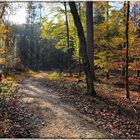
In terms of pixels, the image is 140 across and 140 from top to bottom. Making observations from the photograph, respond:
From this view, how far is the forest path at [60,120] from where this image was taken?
940cm

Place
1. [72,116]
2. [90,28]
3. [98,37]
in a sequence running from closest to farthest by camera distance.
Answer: [72,116]
[90,28]
[98,37]

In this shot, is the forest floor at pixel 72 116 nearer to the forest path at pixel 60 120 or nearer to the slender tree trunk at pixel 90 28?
the forest path at pixel 60 120

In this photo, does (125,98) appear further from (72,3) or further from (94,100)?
(72,3)

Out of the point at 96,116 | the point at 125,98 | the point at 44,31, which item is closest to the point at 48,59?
the point at 44,31

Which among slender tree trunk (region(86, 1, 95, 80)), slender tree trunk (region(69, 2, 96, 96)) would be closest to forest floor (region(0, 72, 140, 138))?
slender tree trunk (region(69, 2, 96, 96))

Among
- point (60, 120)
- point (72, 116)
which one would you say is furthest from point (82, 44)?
point (60, 120)

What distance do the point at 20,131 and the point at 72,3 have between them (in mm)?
7066

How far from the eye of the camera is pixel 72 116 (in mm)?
11258

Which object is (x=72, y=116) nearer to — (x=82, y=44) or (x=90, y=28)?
(x=82, y=44)

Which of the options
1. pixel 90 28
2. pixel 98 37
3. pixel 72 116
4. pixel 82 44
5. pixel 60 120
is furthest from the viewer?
pixel 98 37

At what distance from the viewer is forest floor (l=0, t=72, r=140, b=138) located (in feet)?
31.2

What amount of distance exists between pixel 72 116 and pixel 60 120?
2.23 feet

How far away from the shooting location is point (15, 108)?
12117 mm

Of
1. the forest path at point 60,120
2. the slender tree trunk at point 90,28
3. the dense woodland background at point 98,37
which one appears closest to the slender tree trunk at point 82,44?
the dense woodland background at point 98,37
